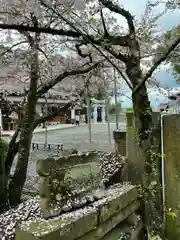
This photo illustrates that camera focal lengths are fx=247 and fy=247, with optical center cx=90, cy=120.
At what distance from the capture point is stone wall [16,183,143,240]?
928 mm

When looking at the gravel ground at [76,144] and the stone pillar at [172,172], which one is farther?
the gravel ground at [76,144]

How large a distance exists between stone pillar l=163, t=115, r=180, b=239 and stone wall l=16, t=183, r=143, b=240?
0.82ft

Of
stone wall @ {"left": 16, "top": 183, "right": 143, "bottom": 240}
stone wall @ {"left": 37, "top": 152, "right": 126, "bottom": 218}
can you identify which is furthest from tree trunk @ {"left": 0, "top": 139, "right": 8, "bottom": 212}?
stone wall @ {"left": 37, "top": 152, "right": 126, "bottom": 218}

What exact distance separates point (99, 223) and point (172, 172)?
0.70 m

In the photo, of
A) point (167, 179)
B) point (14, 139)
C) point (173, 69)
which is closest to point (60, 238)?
point (167, 179)

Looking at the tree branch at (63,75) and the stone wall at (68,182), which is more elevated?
the tree branch at (63,75)

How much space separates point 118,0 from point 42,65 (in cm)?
198

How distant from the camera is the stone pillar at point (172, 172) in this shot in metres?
1.57

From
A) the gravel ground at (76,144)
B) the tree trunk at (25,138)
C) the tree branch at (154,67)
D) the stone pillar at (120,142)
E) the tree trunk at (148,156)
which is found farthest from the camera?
the gravel ground at (76,144)

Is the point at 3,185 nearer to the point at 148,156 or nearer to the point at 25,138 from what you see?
the point at 25,138

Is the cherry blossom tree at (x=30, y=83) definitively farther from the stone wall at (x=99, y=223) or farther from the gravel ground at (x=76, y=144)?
the stone wall at (x=99, y=223)

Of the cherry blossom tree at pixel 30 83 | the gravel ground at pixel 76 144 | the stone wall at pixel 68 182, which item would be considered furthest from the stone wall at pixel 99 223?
the cherry blossom tree at pixel 30 83

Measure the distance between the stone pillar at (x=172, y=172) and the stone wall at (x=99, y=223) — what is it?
0.82 ft

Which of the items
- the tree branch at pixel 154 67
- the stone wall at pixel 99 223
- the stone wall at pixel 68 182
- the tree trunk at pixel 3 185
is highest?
the tree branch at pixel 154 67
